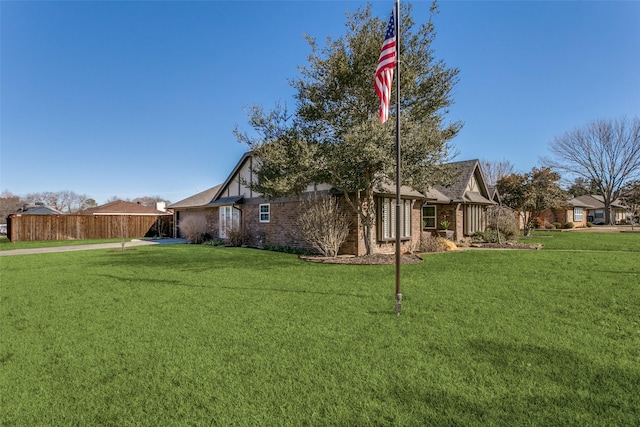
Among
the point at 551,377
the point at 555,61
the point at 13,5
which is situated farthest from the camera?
the point at 555,61

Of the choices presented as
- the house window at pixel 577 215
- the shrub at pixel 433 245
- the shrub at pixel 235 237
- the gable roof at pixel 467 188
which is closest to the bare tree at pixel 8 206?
the shrub at pixel 235 237

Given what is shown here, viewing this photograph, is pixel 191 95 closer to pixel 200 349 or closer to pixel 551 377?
pixel 200 349

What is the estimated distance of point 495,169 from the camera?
50.3 m

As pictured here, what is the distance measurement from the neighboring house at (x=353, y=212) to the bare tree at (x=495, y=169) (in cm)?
2884

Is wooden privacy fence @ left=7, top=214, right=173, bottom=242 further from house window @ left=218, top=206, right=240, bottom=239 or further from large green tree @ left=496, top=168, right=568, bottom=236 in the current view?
large green tree @ left=496, top=168, right=568, bottom=236

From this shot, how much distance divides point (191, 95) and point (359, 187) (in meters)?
10.0

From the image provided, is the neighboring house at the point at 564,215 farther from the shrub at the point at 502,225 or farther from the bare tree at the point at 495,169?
the shrub at the point at 502,225

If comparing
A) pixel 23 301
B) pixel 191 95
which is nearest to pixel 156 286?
pixel 23 301

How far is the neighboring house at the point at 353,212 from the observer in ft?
47.8

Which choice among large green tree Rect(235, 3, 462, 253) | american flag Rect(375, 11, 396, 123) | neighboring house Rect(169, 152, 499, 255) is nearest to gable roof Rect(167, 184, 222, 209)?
neighboring house Rect(169, 152, 499, 255)

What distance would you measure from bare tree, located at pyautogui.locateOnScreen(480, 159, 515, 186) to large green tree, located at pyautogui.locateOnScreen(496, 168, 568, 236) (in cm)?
2629

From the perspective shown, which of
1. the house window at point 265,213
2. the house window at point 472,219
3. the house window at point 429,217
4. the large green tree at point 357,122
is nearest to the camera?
the large green tree at point 357,122

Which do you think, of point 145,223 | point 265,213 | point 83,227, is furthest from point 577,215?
point 83,227

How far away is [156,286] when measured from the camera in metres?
7.89
